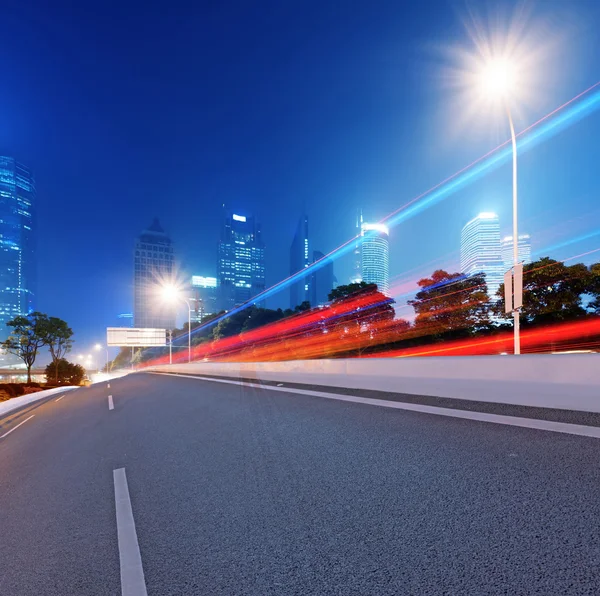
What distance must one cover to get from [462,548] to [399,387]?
659 centimetres

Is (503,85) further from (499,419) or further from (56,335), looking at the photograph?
(56,335)

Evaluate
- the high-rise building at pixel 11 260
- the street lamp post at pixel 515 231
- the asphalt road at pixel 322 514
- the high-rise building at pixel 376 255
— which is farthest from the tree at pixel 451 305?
the high-rise building at pixel 11 260

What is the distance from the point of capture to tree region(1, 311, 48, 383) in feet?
132

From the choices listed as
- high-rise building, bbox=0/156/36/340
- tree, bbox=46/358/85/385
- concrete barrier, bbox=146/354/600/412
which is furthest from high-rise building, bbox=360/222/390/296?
high-rise building, bbox=0/156/36/340

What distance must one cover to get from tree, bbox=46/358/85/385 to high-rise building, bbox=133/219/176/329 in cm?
10962

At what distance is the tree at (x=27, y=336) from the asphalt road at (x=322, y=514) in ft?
149

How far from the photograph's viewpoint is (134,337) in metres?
52.9

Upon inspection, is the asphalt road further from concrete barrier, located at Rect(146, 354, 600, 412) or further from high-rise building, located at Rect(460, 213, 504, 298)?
high-rise building, located at Rect(460, 213, 504, 298)

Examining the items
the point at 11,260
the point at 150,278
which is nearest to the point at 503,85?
the point at 150,278

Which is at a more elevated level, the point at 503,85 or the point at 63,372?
the point at 503,85

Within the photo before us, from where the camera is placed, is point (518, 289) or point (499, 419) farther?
point (518, 289)

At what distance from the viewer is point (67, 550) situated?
2396mm

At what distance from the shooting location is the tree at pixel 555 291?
107 feet

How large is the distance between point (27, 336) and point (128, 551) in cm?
4976
